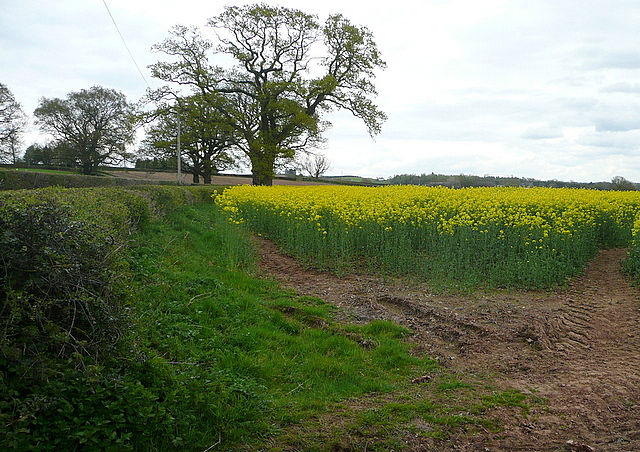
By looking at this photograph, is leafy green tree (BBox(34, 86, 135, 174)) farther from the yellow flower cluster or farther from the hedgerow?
the hedgerow

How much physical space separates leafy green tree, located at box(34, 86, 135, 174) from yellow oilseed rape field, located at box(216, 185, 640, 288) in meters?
35.8

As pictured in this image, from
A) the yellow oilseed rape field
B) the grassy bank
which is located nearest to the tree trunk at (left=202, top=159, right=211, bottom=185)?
the yellow oilseed rape field

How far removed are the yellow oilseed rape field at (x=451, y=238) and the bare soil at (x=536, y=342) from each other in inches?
26.8

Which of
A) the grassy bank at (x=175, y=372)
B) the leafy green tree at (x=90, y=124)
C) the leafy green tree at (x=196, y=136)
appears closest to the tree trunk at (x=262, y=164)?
the leafy green tree at (x=196, y=136)

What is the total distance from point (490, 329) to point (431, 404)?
277 centimetres

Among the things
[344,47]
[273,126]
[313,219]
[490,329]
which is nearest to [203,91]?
[273,126]

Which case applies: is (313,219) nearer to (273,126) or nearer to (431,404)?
(431,404)

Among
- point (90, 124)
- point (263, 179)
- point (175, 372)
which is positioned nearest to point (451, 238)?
point (175, 372)

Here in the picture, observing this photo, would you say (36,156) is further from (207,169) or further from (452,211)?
(452,211)

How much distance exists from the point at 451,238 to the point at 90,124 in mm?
43231

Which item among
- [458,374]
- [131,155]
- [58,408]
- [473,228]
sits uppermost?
[131,155]

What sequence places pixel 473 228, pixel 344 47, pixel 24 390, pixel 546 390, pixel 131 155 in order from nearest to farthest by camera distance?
pixel 24 390 → pixel 546 390 → pixel 473 228 → pixel 344 47 → pixel 131 155

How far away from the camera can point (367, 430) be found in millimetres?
3953

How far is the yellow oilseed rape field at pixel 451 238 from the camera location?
33.1 ft
